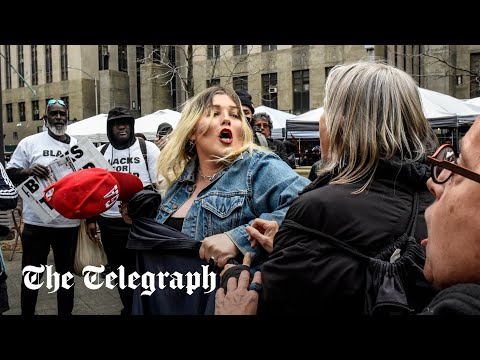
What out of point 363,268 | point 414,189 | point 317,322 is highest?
point 414,189

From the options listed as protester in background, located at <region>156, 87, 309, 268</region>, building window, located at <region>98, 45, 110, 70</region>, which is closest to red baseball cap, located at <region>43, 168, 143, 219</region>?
protester in background, located at <region>156, 87, 309, 268</region>

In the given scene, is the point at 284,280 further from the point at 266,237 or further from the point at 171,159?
the point at 171,159

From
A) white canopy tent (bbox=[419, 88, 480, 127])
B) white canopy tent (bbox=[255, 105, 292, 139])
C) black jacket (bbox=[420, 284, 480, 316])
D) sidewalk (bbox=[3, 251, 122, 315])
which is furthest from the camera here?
white canopy tent (bbox=[255, 105, 292, 139])

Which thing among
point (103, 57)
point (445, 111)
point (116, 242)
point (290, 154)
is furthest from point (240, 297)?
point (103, 57)

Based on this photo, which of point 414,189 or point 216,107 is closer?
point 414,189

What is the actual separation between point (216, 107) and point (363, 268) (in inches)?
53.5

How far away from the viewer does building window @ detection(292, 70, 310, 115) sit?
1305 inches

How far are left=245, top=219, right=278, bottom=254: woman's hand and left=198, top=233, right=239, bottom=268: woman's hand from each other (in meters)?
0.10

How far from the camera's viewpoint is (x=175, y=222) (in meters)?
2.42

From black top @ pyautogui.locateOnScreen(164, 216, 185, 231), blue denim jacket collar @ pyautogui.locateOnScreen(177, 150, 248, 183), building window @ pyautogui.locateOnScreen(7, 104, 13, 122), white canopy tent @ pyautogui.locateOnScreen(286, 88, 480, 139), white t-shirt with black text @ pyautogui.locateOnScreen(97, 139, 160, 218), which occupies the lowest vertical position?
black top @ pyautogui.locateOnScreen(164, 216, 185, 231)

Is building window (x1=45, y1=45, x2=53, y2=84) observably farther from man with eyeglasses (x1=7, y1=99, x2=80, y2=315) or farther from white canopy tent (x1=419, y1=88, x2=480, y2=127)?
man with eyeglasses (x1=7, y1=99, x2=80, y2=315)

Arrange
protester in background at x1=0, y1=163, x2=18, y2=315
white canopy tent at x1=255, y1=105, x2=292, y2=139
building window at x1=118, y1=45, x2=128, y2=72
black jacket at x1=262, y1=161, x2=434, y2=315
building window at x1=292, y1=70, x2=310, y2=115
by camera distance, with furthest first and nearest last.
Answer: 1. building window at x1=118, y1=45, x2=128, y2=72
2. building window at x1=292, y1=70, x2=310, y2=115
3. white canopy tent at x1=255, y1=105, x2=292, y2=139
4. protester in background at x1=0, y1=163, x2=18, y2=315
5. black jacket at x1=262, y1=161, x2=434, y2=315

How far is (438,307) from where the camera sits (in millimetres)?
936
